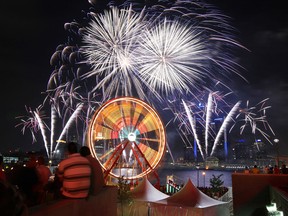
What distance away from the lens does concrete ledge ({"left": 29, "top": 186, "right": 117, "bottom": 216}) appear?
170 inches

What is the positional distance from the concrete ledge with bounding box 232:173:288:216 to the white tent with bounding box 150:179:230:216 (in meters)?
1.31

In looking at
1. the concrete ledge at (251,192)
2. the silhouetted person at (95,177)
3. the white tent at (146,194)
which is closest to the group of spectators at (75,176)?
the silhouetted person at (95,177)

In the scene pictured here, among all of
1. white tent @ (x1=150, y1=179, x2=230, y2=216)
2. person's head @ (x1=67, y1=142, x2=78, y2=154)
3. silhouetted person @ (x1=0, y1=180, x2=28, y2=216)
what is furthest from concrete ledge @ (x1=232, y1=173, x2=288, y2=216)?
silhouetted person @ (x1=0, y1=180, x2=28, y2=216)

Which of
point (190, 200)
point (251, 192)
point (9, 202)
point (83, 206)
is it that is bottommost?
point (190, 200)

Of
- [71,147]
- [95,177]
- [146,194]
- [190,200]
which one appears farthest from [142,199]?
[71,147]

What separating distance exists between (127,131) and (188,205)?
8.46 meters

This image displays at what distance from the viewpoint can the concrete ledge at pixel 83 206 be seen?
14.2ft

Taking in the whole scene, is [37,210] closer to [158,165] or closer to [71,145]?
[71,145]

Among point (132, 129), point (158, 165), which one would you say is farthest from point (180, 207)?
point (132, 129)

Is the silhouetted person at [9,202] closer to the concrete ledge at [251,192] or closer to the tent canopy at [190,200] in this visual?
the concrete ledge at [251,192]

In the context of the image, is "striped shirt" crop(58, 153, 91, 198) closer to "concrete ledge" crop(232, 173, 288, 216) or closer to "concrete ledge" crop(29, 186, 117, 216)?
"concrete ledge" crop(29, 186, 117, 216)

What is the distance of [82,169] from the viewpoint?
5641 millimetres

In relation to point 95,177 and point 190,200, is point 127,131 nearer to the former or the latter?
point 190,200

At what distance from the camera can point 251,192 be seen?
15.6 meters
